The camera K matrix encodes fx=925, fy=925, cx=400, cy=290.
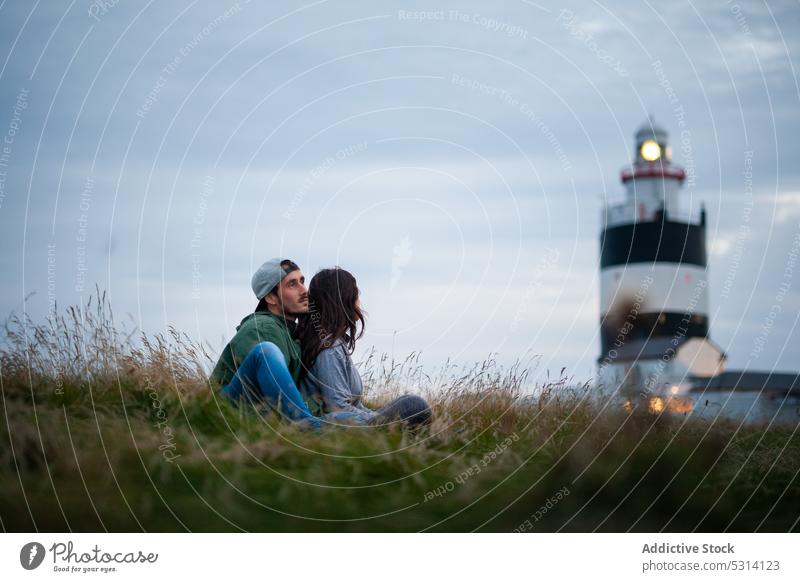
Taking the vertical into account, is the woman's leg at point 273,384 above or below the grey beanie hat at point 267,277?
below

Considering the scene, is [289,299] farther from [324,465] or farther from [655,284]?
[655,284]

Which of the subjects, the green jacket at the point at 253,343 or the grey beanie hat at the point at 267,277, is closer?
the green jacket at the point at 253,343

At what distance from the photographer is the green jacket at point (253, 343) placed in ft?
20.5

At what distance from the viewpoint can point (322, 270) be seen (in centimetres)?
669

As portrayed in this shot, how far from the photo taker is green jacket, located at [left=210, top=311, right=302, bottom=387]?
246 inches

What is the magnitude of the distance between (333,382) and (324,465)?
3.76 feet

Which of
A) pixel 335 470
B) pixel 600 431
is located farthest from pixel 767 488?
pixel 335 470

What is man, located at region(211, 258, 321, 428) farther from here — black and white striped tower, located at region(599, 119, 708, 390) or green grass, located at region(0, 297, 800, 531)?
black and white striped tower, located at region(599, 119, 708, 390)

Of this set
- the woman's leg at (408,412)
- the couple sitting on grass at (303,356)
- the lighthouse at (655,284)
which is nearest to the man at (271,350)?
the couple sitting on grass at (303,356)

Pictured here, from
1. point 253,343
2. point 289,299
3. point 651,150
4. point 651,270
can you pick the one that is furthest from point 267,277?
point 651,150

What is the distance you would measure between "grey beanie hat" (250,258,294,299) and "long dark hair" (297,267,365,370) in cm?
25

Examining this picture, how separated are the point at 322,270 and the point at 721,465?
9.94 ft

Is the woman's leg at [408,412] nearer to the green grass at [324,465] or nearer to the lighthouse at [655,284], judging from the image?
the green grass at [324,465]
